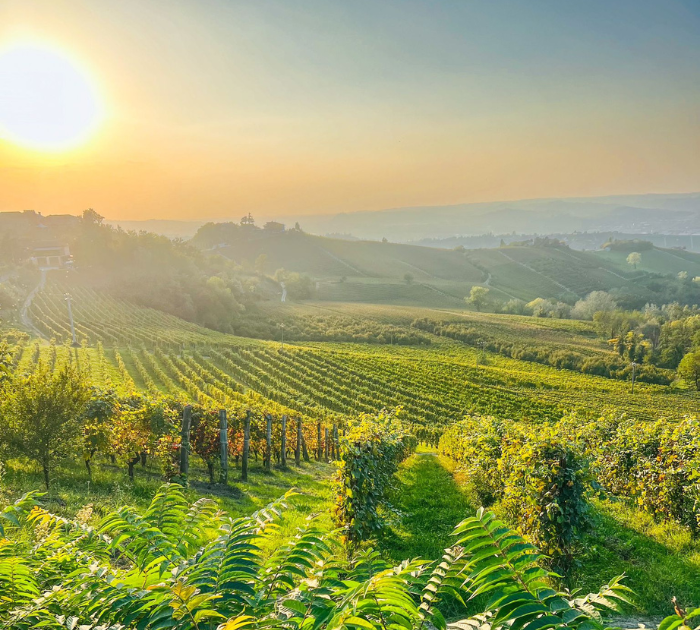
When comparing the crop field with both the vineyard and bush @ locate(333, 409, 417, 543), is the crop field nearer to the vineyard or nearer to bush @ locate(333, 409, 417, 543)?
the vineyard

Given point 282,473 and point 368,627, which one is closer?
point 368,627

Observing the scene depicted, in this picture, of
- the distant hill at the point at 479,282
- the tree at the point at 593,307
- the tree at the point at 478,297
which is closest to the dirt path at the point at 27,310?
the distant hill at the point at 479,282

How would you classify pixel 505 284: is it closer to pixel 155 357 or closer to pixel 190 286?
pixel 190 286

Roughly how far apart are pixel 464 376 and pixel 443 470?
40762mm

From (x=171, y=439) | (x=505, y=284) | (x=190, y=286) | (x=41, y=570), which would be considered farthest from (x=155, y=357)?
(x=505, y=284)

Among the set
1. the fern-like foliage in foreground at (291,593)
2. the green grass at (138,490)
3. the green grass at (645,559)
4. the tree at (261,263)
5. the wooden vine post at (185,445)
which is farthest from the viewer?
the tree at (261,263)

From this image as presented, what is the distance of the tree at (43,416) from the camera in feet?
34.9

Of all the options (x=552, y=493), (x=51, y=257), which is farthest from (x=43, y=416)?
(x=51, y=257)

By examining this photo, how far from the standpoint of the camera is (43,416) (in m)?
10.8

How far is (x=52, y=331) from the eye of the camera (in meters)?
55.2

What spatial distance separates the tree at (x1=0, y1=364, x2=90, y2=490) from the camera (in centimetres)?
1063

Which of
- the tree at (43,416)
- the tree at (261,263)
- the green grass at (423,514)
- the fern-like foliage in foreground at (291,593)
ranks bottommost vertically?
the green grass at (423,514)

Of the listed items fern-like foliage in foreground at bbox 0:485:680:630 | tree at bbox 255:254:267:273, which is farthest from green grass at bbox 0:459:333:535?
tree at bbox 255:254:267:273

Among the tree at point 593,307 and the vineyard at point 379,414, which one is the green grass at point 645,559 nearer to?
the vineyard at point 379,414
